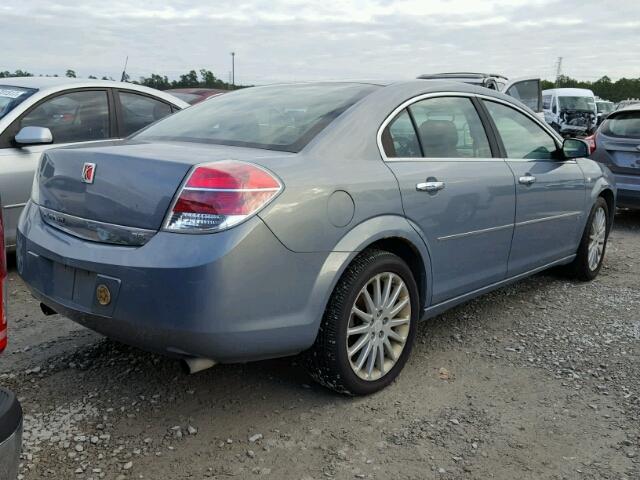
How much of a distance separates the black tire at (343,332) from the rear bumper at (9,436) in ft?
4.73

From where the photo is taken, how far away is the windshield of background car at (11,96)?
530cm

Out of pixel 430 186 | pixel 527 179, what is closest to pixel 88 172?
pixel 430 186

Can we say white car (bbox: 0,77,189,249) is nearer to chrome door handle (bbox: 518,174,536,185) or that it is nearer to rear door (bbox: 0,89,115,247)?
rear door (bbox: 0,89,115,247)

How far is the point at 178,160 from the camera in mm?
2703

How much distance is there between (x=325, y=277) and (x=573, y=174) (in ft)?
8.97

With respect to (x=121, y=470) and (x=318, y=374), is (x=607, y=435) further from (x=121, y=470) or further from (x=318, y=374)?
(x=121, y=470)

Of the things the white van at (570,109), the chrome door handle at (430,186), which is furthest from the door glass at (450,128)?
the white van at (570,109)

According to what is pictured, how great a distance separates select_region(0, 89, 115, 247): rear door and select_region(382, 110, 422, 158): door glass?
10.2 feet

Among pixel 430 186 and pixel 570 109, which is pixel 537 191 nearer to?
pixel 430 186

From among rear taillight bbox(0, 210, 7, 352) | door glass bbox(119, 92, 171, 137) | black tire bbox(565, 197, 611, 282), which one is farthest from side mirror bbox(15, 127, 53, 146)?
black tire bbox(565, 197, 611, 282)

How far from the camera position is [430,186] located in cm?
338

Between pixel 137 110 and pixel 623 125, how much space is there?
19.3ft

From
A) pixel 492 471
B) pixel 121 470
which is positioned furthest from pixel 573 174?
pixel 121 470

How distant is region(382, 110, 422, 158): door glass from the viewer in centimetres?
331
